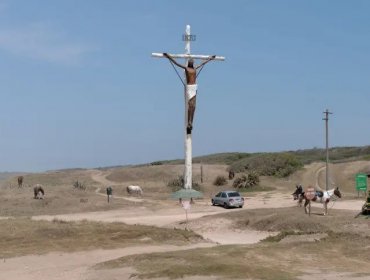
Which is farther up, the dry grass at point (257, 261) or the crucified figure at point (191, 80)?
the crucified figure at point (191, 80)

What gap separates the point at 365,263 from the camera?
19375mm

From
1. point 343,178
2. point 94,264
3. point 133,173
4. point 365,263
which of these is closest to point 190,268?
point 94,264

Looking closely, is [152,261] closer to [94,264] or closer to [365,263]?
[94,264]

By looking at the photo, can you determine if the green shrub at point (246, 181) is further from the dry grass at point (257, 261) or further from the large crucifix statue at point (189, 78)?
the dry grass at point (257, 261)

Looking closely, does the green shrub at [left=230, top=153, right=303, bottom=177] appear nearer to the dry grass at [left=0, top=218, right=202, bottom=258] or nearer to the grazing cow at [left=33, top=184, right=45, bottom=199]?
the grazing cow at [left=33, top=184, right=45, bottom=199]

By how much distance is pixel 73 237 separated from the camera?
2612 centimetres

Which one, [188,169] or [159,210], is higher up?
[188,169]

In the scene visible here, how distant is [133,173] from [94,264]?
76632 mm

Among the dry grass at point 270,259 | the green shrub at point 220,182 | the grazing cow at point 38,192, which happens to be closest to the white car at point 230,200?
the grazing cow at point 38,192

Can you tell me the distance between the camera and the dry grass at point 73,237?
79.1ft

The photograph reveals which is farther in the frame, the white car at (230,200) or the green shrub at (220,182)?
the green shrub at (220,182)

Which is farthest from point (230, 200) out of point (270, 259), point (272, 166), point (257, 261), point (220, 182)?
point (272, 166)

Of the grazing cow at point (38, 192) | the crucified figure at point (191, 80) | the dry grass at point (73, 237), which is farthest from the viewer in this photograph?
the grazing cow at point (38, 192)

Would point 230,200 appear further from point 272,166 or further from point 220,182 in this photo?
point 272,166
